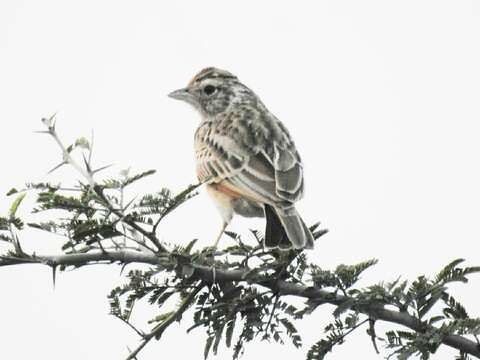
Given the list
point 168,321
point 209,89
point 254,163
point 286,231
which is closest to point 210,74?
point 209,89

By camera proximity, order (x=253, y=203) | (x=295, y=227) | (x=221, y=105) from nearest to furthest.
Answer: (x=295, y=227)
(x=253, y=203)
(x=221, y=105)

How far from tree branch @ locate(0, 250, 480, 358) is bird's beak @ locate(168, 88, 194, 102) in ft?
20.1

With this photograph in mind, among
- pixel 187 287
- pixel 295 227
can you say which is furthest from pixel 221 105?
pixel 187 287

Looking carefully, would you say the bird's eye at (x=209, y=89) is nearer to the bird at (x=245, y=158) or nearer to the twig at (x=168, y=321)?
the bird at (x=245, y=158)

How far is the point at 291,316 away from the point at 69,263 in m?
1.35

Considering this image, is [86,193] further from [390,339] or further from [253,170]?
[253,170]

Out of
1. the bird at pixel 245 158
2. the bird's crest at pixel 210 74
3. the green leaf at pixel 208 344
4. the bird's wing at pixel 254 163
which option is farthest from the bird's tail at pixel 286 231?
the bird's crest at pixel 210 74

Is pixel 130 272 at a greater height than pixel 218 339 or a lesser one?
greater

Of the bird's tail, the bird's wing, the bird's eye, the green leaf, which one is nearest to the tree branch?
the green leaf

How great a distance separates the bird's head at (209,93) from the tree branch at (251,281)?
5.95 m

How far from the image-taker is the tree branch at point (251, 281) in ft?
12.2

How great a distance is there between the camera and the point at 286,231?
19.5ft

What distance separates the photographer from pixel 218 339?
4355 mm

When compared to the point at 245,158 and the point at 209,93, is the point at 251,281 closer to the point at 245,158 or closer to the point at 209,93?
the point at 245,158
